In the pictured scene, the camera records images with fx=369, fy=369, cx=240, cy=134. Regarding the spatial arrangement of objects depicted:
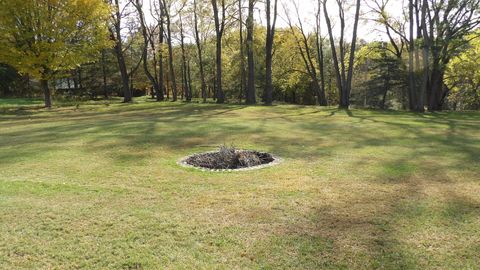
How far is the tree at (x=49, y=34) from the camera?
62.6 ft

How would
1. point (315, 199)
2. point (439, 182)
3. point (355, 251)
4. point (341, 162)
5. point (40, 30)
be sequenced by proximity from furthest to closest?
point (40, 30)
point (341, 162)
point (439, 182)
point (315, 199)
point (355, 251)

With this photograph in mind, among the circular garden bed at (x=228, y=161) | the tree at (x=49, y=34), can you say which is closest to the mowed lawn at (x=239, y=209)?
the circular garden bed at (x=228, y=161)

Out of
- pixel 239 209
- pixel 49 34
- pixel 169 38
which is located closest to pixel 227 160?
pixel 239 209

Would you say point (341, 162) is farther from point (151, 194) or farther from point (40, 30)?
point (40, 30)

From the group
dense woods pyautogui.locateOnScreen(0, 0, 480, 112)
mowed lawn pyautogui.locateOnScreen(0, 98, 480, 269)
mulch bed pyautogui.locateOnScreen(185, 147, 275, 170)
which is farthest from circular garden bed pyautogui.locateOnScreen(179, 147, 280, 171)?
dense woods pyautogui.locateOnScreen(0, 0, 480, 112)

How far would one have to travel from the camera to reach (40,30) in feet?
63.8

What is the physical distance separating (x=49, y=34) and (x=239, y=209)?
19.2 meters

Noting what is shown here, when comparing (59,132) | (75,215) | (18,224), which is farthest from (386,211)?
(59,132)

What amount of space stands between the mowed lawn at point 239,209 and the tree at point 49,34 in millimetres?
12499

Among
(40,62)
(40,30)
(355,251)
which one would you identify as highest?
(40,30)

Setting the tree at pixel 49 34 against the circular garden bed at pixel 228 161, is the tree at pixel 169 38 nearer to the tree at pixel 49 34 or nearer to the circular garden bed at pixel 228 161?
the tree at pixel 49 34

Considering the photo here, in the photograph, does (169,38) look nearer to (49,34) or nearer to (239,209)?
(49,34)

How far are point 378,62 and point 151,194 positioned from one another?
28.0m

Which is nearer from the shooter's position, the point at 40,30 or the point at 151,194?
the point at 151,194
